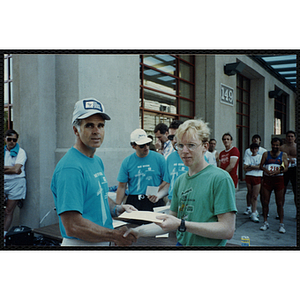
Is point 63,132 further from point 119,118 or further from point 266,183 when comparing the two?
point 266,183

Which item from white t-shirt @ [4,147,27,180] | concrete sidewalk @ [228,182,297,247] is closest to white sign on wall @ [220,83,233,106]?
concrete sidewalk @ [228,182,297,247]

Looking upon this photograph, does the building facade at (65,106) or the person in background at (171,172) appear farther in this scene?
the building facade at (65,106)

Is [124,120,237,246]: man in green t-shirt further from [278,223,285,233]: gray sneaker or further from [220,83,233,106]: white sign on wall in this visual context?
[220,83,233,106]: white sign on wall

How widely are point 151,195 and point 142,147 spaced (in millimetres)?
645

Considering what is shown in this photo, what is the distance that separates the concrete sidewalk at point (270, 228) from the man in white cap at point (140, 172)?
118 centimetres

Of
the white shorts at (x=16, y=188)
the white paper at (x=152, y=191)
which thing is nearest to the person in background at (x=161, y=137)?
the white paper at (x=152, y=191)

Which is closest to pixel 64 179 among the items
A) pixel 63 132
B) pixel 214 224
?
pixel 214 224

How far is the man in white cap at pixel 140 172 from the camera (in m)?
A: 3.17

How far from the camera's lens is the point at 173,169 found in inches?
121

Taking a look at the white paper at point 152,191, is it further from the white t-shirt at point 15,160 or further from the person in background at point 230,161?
the white t-shirt at point 15,160

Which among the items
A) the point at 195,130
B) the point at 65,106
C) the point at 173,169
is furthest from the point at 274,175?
the point at 65,106

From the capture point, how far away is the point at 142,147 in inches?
128

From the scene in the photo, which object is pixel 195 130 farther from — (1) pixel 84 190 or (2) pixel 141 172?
(2) pixel 141 172

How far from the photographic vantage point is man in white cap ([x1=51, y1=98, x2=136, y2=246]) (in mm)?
1670
